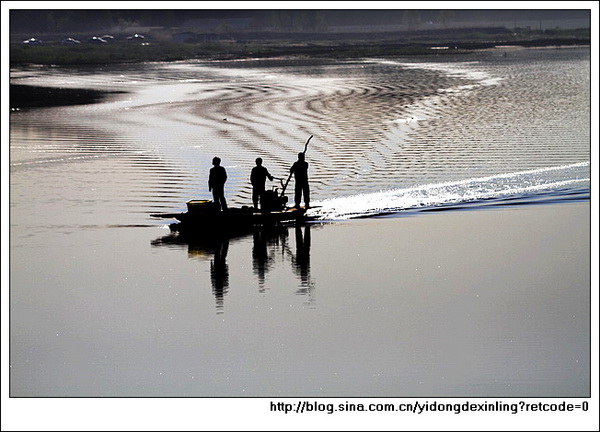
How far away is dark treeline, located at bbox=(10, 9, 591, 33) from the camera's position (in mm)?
144500

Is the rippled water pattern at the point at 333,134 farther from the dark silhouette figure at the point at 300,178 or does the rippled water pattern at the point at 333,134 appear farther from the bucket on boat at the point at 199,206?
the bucket on boat at the point at 199,206

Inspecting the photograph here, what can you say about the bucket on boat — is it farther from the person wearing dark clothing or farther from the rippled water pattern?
the rippled water pattern

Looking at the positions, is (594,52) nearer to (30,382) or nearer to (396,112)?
(30,382)

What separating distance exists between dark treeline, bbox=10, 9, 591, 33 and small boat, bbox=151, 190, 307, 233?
119 m

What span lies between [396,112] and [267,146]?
12.7 metres

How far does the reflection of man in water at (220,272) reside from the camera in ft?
68.2

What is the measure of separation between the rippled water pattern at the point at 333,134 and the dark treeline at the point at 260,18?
222 ft

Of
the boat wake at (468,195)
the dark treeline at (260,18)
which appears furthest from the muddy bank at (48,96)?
the dark treeline at (260,18)

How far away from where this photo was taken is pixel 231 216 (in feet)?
84.5

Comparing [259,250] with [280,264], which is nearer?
[280,264]

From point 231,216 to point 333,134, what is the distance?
20109 mm

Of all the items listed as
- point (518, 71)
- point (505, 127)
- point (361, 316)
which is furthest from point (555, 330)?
point (518, 71)

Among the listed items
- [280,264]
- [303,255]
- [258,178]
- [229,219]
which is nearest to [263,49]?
[258,178]

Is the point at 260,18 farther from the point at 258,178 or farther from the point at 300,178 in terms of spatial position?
the point at 258,178
